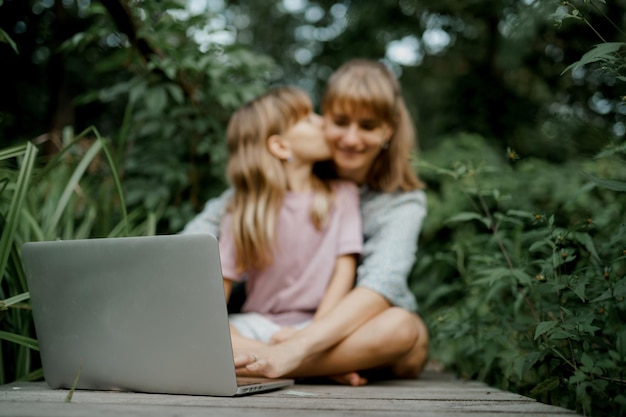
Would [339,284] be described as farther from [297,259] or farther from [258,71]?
[258,71]

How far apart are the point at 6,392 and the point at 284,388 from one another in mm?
663

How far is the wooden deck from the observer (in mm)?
1013

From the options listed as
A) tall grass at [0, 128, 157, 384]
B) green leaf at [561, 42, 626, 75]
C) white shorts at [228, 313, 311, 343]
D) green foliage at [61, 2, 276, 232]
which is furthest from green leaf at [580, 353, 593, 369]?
green foliage at [61, 2, 276, 232]

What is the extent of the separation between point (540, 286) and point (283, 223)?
3.20 feet

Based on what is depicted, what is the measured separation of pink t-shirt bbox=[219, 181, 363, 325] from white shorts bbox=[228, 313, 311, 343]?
41 mm

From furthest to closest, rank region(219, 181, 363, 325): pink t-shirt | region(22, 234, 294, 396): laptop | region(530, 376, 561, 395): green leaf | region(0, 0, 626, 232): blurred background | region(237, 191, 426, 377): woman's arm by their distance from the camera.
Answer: region(0, 0, 626, 232): blurred background → region(219, 181, 363, 325): pink t-shirt → region(237, 191, 426, 377): woman's arm → region(530, 376, 561, 395): green leaf → region(22, 234, 294, 396): laptop

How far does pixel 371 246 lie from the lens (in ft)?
6.75

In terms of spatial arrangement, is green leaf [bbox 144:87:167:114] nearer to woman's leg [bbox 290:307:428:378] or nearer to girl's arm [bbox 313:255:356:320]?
girl's arm [bbox 313:255:356:320]

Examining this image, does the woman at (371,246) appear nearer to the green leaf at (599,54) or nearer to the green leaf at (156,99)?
the green leaf at (156,99)

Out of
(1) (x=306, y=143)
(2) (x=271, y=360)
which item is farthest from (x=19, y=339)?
(1) (x=306, y=143)

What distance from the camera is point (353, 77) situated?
2186mm

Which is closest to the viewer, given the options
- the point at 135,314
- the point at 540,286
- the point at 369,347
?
the point at 135,314

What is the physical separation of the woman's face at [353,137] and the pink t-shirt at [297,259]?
191 millimetres

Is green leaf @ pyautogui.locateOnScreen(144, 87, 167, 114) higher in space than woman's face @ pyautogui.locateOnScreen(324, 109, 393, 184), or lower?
higher
